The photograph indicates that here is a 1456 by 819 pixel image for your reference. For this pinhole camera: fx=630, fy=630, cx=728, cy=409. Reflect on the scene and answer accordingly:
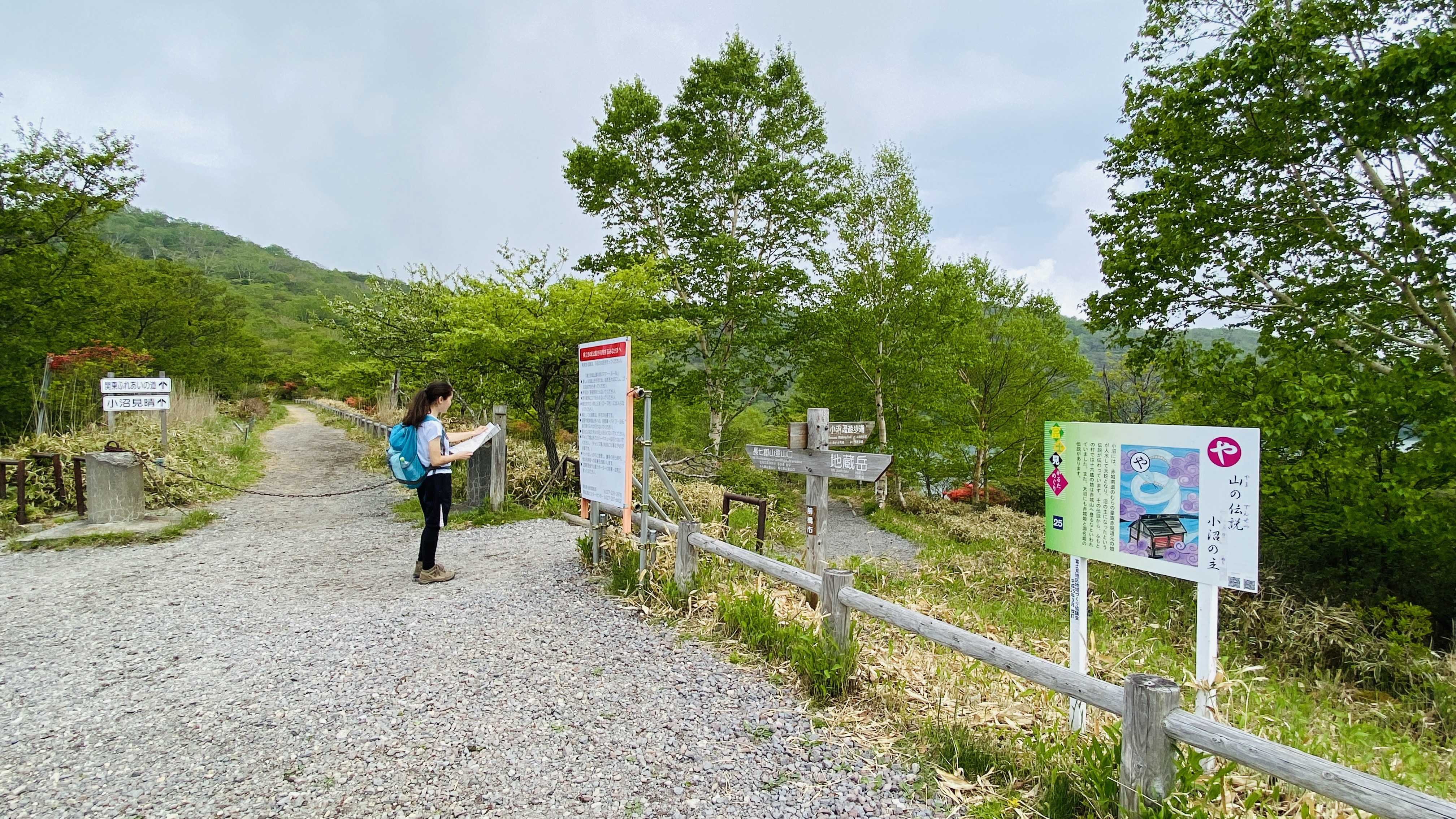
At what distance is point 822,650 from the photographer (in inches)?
146

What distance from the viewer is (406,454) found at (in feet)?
18.0

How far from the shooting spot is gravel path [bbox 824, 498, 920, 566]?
34.9ft

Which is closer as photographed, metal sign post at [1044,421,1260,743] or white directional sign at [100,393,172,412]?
metal sign post at [1044,421,1260,743]

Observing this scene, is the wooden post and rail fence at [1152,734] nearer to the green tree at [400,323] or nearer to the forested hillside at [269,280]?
the green tree at [400,323]

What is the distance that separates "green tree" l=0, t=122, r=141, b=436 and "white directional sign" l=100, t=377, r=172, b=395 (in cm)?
326

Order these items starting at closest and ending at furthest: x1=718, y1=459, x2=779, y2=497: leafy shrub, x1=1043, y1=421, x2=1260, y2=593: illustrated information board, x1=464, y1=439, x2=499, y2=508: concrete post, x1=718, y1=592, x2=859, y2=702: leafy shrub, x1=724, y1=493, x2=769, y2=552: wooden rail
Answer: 1. x1=1043, y1=421, x2=1260, y2=593: illustrated information board
2. x1=718, y1=592, x2=859, y2=702: leafy shrub
3. x1=724, y1=493, x2=769, y2=552: wooden rail
4. x1=464, y1=439, x2=499, y2=508: concrete post
5. x1=718, y1=459, x2=779, y2=497: leafy shrub

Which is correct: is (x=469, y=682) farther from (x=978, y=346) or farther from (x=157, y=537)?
(x=978, y=346)

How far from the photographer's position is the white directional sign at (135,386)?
870cm

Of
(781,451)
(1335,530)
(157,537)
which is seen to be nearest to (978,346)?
(1335,530)

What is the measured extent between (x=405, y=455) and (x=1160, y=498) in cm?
545

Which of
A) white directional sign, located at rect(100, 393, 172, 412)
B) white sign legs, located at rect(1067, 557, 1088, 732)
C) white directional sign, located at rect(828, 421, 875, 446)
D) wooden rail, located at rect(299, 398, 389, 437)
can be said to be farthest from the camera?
wooden rail, located at rect(299, 398, 389, 437)

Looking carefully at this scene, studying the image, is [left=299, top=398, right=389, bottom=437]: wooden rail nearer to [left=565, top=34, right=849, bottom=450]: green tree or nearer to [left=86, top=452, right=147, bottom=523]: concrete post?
[left=86, top=452, right=147, bottom=523]: concrete post

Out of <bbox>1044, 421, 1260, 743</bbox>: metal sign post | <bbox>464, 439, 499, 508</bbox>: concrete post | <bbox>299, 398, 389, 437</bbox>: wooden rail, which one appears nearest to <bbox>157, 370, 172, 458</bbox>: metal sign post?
<bbox>299, 398, 389, 437</bbox>: wooden rail

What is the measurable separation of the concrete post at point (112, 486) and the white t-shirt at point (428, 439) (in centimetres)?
547
